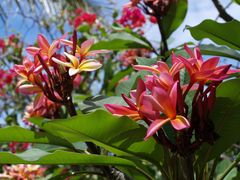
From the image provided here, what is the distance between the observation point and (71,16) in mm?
5707

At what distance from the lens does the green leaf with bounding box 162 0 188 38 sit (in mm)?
1810

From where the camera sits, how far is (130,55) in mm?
3350

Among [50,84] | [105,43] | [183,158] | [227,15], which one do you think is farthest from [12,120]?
[183,158]

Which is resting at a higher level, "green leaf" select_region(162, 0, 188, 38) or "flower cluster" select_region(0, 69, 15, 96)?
"green leaf" select_region(162, 0, 188, 38)

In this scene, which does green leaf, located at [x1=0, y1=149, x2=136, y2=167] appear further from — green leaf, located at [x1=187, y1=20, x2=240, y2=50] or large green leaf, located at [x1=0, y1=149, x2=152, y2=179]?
green leaf, located at [x1=187, y1=20, x2=240, y2=50]

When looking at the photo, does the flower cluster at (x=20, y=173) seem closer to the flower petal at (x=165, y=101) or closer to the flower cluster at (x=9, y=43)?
the flower petal at (x=165, y=101)

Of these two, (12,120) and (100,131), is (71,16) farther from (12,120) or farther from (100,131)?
(100,131)

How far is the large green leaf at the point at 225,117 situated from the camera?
34.2 inches

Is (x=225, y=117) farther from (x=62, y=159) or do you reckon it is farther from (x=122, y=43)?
(x=122, y=43)

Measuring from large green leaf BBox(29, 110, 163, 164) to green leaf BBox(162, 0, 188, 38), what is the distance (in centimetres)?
100

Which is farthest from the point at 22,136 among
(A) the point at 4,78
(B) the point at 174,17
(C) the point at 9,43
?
(C) the point at 9,43

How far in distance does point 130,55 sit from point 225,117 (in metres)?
2.50

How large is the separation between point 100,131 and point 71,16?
5.00 m

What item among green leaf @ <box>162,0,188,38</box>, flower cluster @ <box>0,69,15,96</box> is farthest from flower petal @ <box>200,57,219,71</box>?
flower cluster @ <box>0,69,15,96</box>
